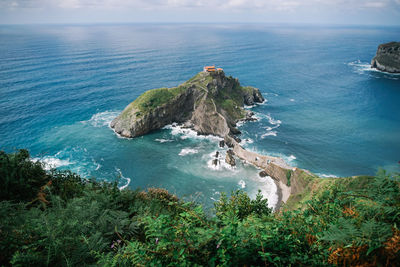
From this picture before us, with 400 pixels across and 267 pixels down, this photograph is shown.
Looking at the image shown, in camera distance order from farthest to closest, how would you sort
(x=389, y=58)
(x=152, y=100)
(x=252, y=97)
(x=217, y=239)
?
(x=389, y=58), (x=252, y=97), (x=152, y=100), (x=217, y=239)

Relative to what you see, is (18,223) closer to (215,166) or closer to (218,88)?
(215,166)

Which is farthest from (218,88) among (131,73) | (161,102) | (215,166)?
(131,73)

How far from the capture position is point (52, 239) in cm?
735

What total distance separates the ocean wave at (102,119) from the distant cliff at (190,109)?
4.60 metres

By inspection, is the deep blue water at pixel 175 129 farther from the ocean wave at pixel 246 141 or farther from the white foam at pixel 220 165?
the ocean wave at pixel 246 141

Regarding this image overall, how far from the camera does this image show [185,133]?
72.4m

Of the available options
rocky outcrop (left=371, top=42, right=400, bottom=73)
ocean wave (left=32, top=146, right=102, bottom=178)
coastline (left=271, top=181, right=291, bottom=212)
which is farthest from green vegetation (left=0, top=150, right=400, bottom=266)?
rocky outcrop (left=371, top=42, right=400, bottom=73)

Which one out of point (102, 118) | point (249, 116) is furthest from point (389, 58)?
point (102, 118)

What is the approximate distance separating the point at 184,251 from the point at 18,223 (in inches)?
280

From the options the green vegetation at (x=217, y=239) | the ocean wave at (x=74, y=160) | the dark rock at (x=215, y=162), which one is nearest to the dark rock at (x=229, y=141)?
the dark rock at (x=215, y=162)

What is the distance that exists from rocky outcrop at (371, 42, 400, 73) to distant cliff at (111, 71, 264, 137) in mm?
122476

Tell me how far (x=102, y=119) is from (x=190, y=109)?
101ft

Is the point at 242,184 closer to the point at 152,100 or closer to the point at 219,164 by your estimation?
the point at 219,164

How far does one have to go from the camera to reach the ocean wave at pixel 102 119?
2995 inches
